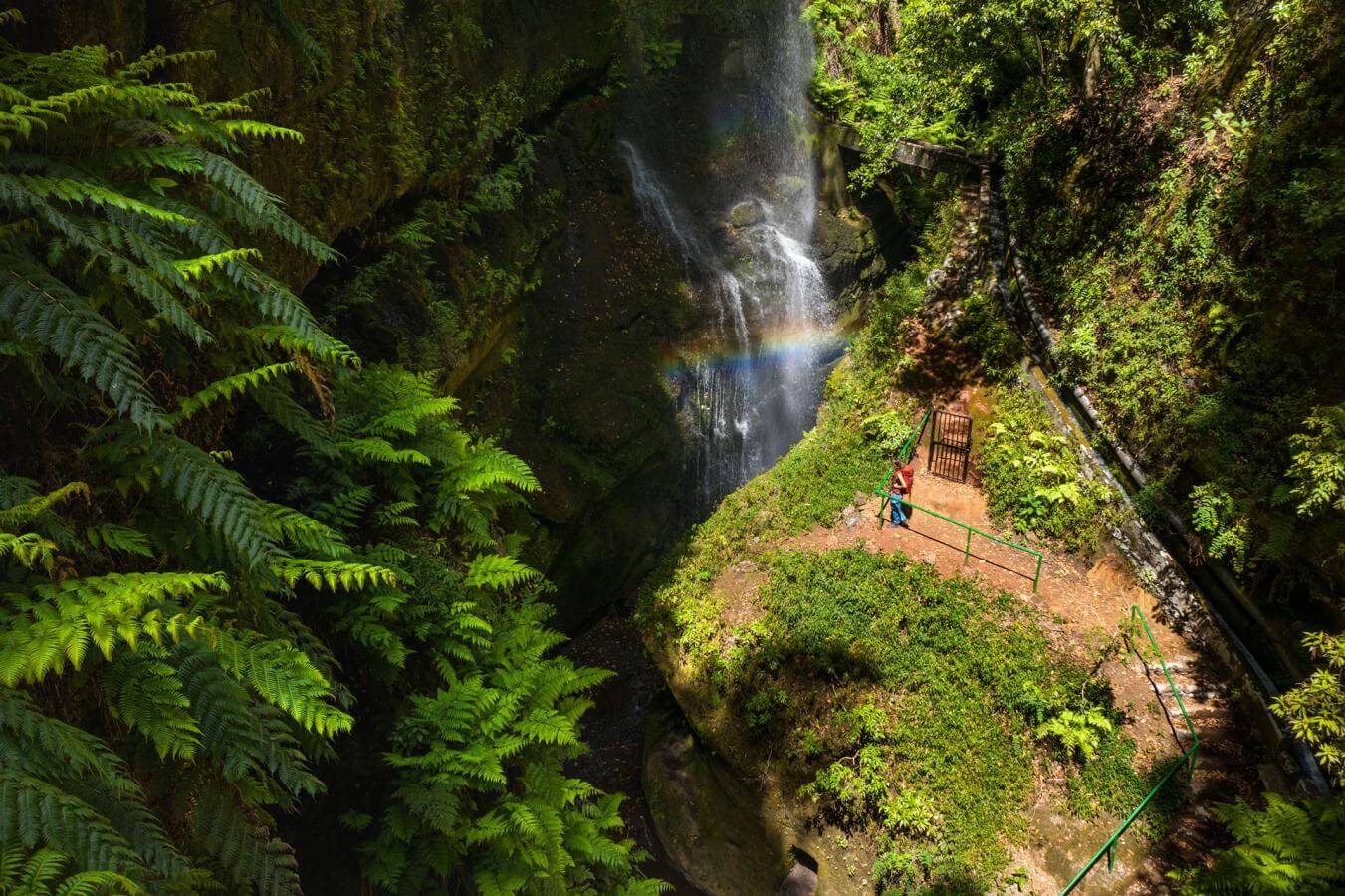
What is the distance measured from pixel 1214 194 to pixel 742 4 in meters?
15.1

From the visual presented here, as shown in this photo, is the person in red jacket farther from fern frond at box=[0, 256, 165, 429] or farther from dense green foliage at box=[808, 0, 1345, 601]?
fern frond at box=[0, 256, 165, 429]

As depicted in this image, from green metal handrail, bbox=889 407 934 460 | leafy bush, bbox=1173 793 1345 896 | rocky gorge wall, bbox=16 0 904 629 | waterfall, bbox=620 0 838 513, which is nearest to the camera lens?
leafy bush, bbox=1173 793 1345 896

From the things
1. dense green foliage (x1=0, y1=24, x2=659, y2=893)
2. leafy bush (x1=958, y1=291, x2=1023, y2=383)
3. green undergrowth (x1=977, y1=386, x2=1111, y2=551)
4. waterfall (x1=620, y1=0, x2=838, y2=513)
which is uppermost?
waterfall (x1=620, y1=0, x2=838, y2=513)

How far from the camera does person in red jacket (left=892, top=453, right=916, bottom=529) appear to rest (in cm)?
1103

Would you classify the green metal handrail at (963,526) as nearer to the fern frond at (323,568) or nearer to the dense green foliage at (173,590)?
the dense green foliage at (173,590)

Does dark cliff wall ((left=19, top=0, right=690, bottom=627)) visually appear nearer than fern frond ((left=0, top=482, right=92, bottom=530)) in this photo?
No

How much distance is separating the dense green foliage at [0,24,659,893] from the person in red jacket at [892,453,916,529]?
7.42 m

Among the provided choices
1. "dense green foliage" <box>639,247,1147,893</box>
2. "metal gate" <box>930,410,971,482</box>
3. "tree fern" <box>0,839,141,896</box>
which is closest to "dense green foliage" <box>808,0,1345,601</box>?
"metal gate" <box>930,410,971,482</box>

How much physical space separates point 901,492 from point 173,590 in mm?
10228

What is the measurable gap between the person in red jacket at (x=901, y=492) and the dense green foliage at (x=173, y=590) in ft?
24.3

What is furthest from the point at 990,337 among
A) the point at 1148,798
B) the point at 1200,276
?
the point at 1148,798

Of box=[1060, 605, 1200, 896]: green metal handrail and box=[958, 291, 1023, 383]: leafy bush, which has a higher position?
box=[958, 291, 1023, 383]: leafy bush

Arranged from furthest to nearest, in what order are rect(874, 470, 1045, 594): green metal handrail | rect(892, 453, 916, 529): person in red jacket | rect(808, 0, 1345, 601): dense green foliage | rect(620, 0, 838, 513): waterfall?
rect(620, 0, 838, 513): waterfall, rect(892, 453, 916, 529): person in red jacket, rect(874, 470, 1045, 594): green metal handrail, rect(808, 0, 1345, 601): dense green foliage

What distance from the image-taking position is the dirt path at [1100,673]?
735 centimetres
